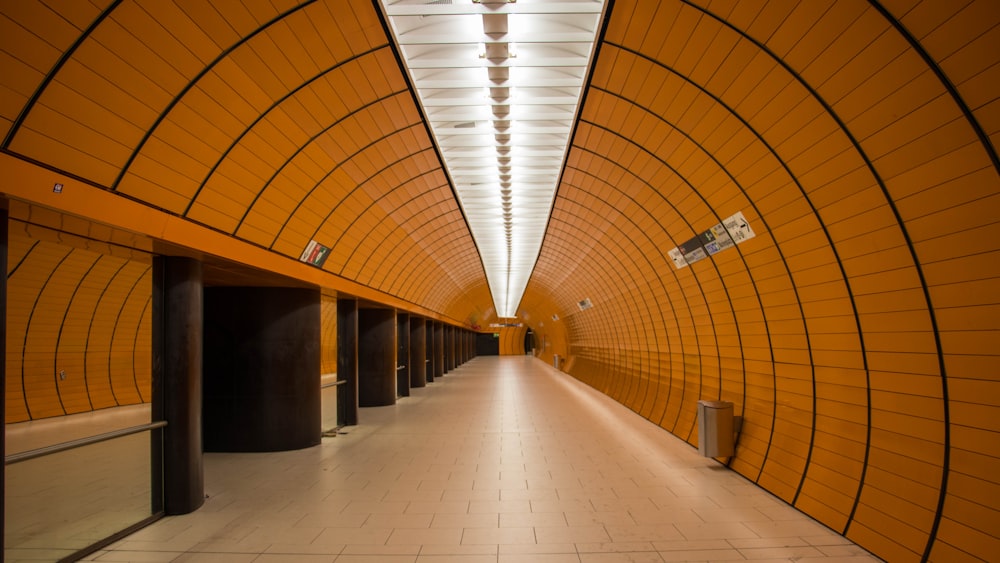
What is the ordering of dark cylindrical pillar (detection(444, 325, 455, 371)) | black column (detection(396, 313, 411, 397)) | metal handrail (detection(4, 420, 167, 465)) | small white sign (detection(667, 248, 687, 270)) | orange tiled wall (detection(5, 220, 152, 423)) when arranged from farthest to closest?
1. dark cylindrical pillar (detection(444, 325, 455, 371))
2. black column (detection(396, 313, 411, 397))
3. orange tiled wall (detection(5, 220, 152, 423))
4. small white sign (detection(667, 248, 687, 270))
5. metal handrail (detection(4, 420, 167, 465))

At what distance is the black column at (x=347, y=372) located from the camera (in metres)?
15.5

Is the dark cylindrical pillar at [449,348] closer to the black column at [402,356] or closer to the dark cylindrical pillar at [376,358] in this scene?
the black column at [402,356]

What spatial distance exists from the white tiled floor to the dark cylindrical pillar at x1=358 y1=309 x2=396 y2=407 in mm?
6575

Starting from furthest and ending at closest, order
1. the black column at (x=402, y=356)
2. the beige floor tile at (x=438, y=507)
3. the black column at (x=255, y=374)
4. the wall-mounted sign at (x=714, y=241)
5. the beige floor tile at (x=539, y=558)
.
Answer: the black column at (x=402, y=356) → the black column at (x=255, y=374) → the wall-mounted sign at (x=714, y=241) → the beige floor tile at (x=438, y=507) → the beige floor tile at (x=539, y=558)

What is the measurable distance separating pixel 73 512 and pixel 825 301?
10.4 metres

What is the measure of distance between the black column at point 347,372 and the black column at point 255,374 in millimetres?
2964

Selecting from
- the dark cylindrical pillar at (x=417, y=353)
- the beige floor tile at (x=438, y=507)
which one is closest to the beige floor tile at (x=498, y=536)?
the beige floor tile at (x=438, y=507)

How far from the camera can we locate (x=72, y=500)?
824 centimetres

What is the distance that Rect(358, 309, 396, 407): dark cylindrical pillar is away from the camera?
796 inches

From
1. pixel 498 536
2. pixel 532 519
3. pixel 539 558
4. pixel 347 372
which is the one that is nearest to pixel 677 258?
pixel 532 519

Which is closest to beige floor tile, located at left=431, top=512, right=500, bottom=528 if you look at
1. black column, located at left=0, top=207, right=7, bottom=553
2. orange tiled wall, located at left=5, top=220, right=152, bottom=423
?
black column, located at left=0, top=207, right=7, bottom=553

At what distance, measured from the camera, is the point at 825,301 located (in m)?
7.53

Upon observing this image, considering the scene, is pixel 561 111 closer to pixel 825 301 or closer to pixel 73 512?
Result: pixel 825 301

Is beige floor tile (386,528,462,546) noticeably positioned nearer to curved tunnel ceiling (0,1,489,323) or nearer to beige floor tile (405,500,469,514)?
beige floor tile (405,500,469,514)
